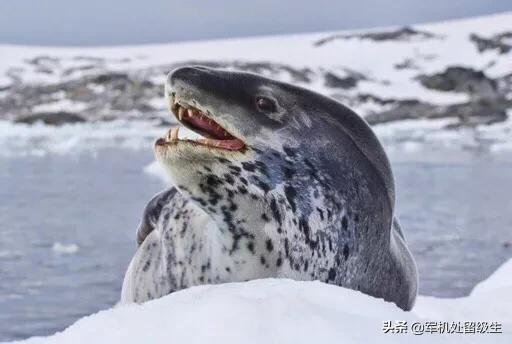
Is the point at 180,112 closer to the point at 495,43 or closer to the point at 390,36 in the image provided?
the point at 495,43

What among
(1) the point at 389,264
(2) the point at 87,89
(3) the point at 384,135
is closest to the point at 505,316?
(1) the point at 389,264

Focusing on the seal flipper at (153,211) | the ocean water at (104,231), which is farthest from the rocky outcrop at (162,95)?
the seal flipper at (153,211)

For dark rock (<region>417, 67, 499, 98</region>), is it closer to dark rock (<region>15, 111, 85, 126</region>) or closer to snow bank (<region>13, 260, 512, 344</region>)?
dark rock (<region>15, 111, 85, 126</region>)

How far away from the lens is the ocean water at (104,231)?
180 inches

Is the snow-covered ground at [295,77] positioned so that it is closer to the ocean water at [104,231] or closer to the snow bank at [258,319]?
the ocean water at [104,231]

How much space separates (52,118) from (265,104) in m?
32.1

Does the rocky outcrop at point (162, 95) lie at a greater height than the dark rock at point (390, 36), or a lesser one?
lesser

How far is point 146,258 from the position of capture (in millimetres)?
2947

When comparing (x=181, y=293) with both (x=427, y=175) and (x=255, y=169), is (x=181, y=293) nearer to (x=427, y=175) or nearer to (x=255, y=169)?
(x=255, y=169)

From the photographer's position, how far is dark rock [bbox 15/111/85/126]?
108 feet

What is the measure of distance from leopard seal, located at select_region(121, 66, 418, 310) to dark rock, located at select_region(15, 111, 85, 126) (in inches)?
1229

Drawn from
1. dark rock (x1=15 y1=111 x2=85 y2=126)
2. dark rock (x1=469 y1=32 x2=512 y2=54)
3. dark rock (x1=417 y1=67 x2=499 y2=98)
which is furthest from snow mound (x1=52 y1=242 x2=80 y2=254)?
dark rock (x1=469 y1=32 x2=512 y2=54)

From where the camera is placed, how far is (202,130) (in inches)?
91.8

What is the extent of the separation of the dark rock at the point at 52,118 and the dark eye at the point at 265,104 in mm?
31346
